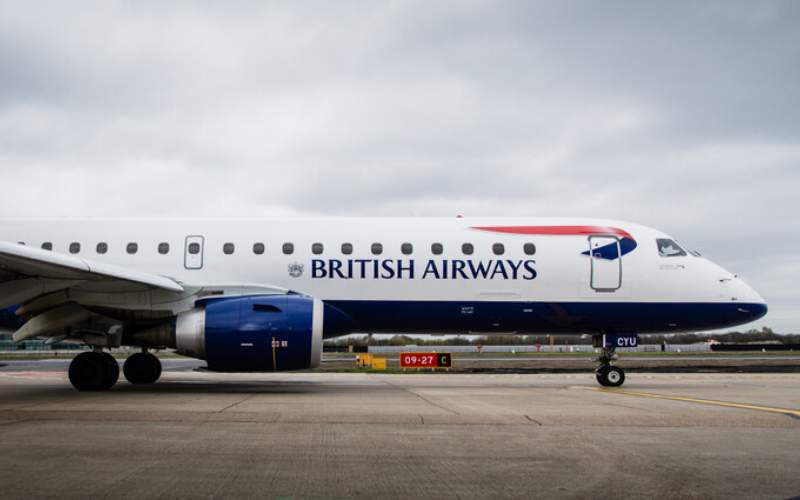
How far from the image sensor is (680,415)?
30.2ft

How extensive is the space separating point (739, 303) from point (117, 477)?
14.6 m

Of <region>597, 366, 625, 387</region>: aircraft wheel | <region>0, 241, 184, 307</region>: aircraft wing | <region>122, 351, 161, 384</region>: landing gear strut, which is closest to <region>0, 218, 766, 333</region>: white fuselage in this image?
<region>597, 366, 625, 387</region>: aircraft wheel

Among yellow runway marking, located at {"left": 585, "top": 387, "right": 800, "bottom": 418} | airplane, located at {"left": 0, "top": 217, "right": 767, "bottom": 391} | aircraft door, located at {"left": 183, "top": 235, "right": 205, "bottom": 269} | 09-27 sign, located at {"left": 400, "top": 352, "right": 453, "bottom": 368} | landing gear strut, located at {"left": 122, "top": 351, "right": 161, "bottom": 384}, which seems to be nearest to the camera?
yellow runway marking, located at {"left": 585, "top": 387, "right": 800, "bottom": 418}

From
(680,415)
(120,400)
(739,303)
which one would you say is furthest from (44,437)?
(739,303)

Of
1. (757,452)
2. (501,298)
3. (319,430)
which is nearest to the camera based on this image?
(757,452)

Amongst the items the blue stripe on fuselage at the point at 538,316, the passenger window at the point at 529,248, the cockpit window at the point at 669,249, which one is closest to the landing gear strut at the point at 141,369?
the blue stripe on fuselage at the point at 538,316

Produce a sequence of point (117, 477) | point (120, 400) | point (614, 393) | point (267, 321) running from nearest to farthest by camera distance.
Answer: point (117, 477)
point (120, 400)
point (267, 321)
point (614, 393)

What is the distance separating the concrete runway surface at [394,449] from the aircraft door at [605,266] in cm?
482

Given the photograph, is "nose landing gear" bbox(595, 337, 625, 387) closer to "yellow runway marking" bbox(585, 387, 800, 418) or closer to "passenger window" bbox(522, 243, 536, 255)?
"yellow runway marking" bbox(585, 387, 800, 418)

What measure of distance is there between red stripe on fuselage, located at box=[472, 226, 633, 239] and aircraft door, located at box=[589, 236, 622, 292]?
33cm

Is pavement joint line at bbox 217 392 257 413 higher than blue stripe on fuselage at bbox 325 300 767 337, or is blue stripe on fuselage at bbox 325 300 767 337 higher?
blue stripe on fuselage at bbox 325 300 767 337

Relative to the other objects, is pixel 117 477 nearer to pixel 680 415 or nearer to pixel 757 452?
pixel 757 452

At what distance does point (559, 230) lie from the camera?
624 inches

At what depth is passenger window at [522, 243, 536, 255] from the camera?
15484mm
